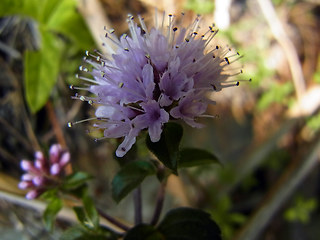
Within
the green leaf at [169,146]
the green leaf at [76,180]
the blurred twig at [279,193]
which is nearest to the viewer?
the green leaf at [169,146]

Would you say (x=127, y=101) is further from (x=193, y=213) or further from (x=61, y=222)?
(x=61, y=222)

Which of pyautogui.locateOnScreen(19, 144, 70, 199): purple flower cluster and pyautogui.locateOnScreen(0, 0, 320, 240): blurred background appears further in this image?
pyautogui.locateOnScreen(0, 0, 320, 240): blurred background

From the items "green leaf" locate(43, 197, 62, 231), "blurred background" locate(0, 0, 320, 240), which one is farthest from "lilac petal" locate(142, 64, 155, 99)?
"blurred background" locate(0, 0, 320, 240)

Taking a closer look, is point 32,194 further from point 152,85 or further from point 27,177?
point 152,85

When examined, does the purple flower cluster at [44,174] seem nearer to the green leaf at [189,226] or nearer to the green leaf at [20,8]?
the green leaf at [189,226]

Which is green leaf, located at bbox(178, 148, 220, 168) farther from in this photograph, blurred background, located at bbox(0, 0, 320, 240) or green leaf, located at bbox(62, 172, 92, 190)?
blurred background, located at bbox(0, 0, 320, 240)

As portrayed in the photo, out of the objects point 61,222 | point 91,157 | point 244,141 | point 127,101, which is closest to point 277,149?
point 244,141

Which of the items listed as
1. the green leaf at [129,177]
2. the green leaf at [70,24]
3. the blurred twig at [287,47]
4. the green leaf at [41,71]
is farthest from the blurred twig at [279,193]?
the green leaf at [70,24]
